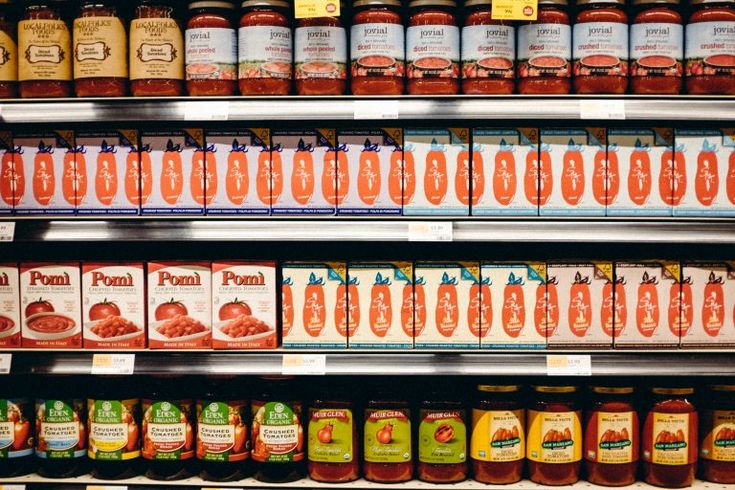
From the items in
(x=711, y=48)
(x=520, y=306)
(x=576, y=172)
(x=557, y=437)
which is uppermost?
(x=711, y=48)

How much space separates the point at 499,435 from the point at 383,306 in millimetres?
519

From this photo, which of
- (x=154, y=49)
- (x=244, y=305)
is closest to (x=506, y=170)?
(x=244, y=305)

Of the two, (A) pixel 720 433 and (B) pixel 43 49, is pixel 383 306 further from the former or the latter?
Result: (B) pixel 43 49

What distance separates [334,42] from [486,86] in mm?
461

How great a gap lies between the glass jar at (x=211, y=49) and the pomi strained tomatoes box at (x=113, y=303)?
59 cm

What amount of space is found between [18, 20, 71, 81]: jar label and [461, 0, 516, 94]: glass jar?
1200 millimetres

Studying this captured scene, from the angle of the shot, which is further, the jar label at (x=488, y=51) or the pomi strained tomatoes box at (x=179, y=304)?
the pomi strained tomatoes box at (x=179, y=304)

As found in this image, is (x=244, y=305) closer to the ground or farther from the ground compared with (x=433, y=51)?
closer to the ground

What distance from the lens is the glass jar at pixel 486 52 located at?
184 centimetres

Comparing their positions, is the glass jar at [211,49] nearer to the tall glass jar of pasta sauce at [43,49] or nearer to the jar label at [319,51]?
the jar label at [319,51]

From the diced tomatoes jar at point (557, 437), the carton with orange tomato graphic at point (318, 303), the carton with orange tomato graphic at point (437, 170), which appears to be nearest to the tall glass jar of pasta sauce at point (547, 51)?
the carton with orange tomato graphic at point (437, 170)

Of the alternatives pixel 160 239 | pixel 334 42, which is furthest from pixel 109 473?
pixel 334 42

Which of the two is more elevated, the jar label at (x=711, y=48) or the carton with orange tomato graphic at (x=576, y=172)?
the jar label at (x=711, y=48)

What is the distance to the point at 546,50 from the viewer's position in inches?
72.6
